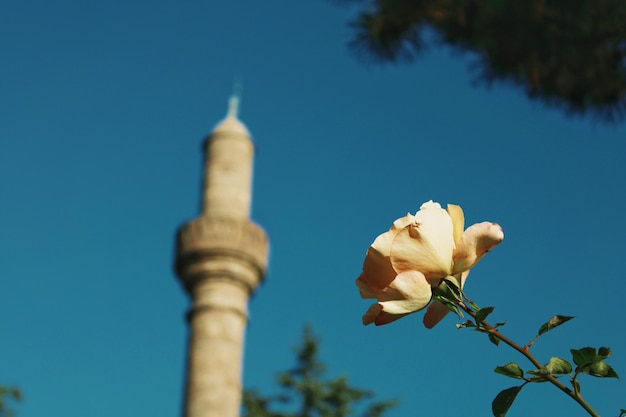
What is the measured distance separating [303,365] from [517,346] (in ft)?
66.5

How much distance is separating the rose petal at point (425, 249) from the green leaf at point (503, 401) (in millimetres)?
122

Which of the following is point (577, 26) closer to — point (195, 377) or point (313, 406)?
point (195, 377)

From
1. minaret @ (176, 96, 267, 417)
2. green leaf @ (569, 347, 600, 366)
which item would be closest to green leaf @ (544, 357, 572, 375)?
green leaf @ (569, 347, 600, 366)

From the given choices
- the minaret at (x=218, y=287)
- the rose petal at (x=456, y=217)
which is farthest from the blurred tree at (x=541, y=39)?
the minaret at (x=218, y=287)

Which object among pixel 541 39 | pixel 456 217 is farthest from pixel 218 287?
pixel 456 217

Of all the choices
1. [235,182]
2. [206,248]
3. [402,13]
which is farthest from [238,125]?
[402,13]

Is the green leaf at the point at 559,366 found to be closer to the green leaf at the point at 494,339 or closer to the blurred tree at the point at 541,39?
the green leaf at the point at 494,339

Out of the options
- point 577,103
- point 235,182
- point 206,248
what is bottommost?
point 577,103

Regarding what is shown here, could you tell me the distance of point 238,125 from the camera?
21641 mm

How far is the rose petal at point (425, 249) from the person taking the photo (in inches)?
34.9

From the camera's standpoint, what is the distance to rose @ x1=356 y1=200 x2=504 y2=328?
0.88m

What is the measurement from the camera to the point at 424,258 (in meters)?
0.89

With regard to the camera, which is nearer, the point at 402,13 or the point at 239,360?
the point at 402,13

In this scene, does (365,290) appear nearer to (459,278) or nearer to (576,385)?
(459,278)
